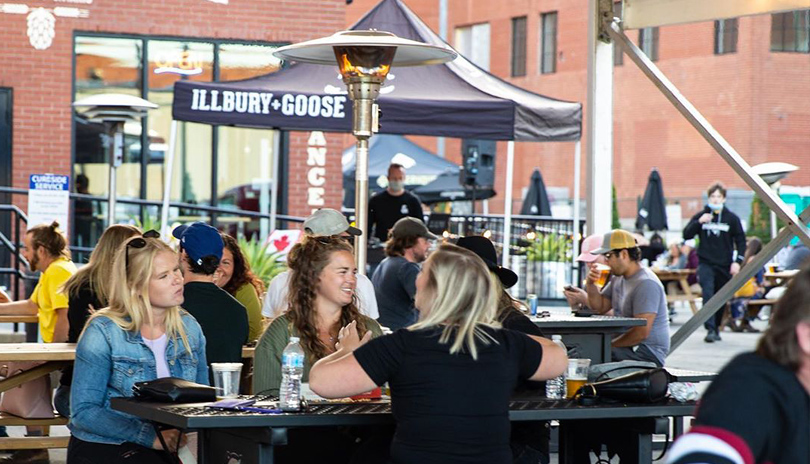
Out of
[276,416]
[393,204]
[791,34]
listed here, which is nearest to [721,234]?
[393,204]

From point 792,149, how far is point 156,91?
1161 inches

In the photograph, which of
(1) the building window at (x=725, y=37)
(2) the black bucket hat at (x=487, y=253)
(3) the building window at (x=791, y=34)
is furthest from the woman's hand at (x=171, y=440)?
(3) the building window at (x=791, y=34)

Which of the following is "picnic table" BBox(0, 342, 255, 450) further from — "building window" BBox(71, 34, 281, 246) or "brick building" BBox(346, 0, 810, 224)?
"brick building" BBox(346, 0, 810, 224)

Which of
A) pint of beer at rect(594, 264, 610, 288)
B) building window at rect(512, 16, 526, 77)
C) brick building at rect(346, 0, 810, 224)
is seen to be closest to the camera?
pint of beer at rect(594, 264, 610, 288)

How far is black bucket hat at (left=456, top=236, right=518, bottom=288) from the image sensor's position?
21.3 feet

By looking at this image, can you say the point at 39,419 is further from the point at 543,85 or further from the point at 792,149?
the point at 543,85

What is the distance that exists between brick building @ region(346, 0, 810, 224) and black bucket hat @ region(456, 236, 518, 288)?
121 feet

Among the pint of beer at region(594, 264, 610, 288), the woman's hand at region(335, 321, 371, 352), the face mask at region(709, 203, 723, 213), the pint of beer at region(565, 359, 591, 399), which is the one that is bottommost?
the pint of beer at region(565, 359, 591, 399)

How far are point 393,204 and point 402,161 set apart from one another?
1572 centimetres

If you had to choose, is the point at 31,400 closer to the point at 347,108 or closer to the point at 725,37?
the point at 347,108

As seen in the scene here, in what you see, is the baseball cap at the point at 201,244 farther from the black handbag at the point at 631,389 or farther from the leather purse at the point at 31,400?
the black handbag at the point at 631,389

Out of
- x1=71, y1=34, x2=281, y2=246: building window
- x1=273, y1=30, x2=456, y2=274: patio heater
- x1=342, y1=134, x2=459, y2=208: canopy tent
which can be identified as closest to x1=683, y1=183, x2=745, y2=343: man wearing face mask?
x1=71, y1=34, x2=281, y2=246: building window

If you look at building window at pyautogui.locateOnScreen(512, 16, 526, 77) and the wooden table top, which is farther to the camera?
building window at pyautogui.locateOnScreen(512, 16, 526, 77)

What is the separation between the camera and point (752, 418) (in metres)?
2.58
